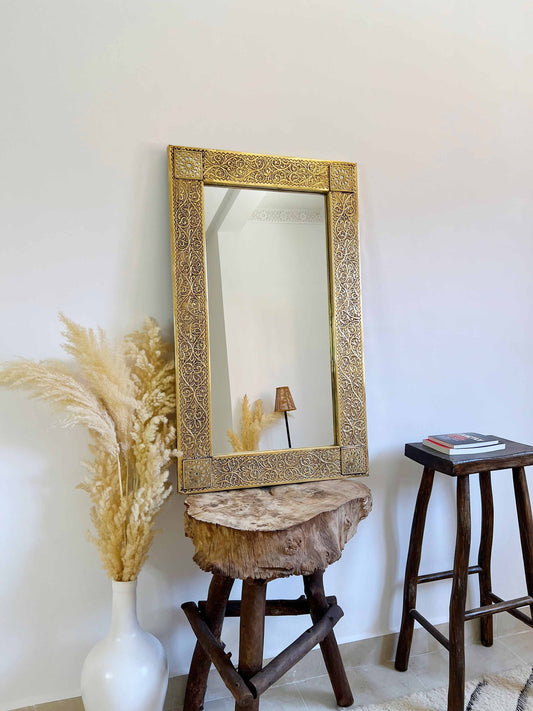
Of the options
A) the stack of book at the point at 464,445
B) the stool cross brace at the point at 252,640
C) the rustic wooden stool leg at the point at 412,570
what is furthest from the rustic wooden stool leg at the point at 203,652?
the stack of book at the point at 464,445

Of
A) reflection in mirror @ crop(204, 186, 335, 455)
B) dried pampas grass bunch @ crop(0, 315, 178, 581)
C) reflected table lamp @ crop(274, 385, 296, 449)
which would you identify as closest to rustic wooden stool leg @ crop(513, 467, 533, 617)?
reflection in mirror @ crop(204, 186, 335, 455)

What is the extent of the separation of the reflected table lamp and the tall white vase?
683 millimetres

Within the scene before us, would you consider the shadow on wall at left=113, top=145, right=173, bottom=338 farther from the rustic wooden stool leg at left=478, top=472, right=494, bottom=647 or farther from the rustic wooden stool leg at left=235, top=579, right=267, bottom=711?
the rustic wooden stool leg at left=478, top=472, right=494, bottom=647

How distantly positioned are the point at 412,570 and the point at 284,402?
82 centimetres

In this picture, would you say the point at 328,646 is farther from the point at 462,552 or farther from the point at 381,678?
the point at 462,552

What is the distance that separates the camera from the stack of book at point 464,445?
1566mm

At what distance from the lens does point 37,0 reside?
56.9 inches

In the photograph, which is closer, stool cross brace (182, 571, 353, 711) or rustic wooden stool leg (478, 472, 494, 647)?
stool cross brace (182, 571, 353, 711)

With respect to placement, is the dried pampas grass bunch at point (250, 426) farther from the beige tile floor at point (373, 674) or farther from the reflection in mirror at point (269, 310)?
the beige tile floor at point (373, 674)

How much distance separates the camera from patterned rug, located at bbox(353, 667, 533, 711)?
158cm

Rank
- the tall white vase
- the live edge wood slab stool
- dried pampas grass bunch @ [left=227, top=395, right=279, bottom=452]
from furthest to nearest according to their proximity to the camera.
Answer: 1. dried pampas grass bunch @ [left=227, top=395, right=279, bottom=452]
2. the tall white vase
3. the live edge wood slab stool

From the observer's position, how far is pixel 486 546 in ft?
6.00

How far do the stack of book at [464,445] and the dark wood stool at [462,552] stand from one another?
0.02 meters

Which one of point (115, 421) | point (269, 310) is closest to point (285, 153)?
point (269, 310)
